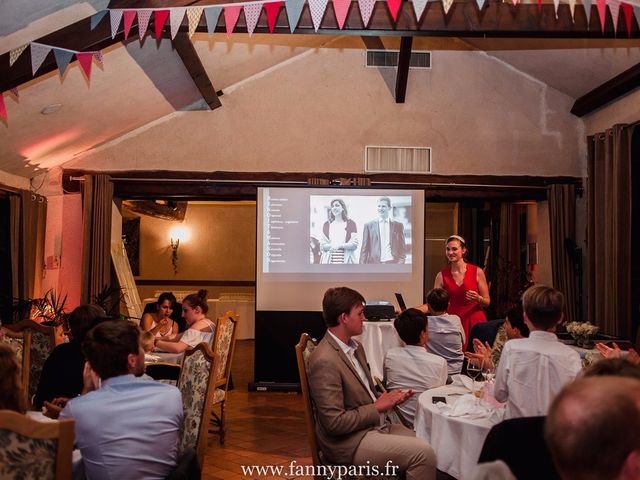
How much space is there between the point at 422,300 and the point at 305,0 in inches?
159

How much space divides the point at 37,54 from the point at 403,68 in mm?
4472

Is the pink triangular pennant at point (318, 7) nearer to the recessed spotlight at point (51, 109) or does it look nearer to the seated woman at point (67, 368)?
the seated woman at point (67, 368)

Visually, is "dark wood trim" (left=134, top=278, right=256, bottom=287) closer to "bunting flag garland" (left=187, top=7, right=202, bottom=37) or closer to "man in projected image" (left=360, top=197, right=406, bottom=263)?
"man in projected image" (left=360, top=197, right=406, bottom=263)

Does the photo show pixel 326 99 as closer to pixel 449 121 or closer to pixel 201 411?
pixel 449 121

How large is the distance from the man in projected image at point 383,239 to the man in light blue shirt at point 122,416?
5.64 meters

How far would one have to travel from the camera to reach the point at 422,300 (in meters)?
7.96

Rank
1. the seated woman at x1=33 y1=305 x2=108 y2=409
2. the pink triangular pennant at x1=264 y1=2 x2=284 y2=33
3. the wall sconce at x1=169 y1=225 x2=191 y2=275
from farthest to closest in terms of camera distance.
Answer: the wall sconce at x1=169 y1=225 x2=191 y2=275
the pink triangular pennant at x1=264 y1=2 x2=284 y2=33
the seated woman at x1=33 y1=305 x2=108 y2=409

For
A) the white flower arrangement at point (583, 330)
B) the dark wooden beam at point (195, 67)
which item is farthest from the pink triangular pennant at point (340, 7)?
the white flower arrangement at point (583, 330)

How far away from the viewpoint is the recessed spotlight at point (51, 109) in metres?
6.58

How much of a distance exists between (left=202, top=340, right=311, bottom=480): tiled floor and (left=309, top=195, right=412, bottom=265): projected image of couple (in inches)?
66.7

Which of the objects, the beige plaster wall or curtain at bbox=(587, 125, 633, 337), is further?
the beige plaster wall

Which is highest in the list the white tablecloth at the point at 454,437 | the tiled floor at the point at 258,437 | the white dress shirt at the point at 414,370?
the white dress shirt at the point at 414,370

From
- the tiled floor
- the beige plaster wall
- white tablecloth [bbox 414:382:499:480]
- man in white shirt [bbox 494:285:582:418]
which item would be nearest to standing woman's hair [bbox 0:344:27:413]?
white tablecloth [bbox 414:382:499:480]

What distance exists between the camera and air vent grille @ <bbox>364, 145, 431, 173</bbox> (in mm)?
8570
